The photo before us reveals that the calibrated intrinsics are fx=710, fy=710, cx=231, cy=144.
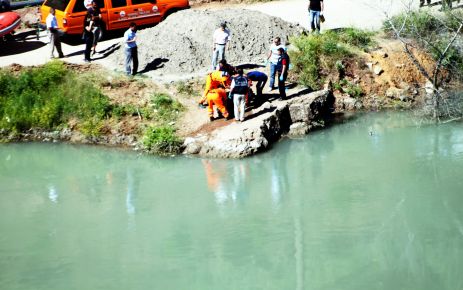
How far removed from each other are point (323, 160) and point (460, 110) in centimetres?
448

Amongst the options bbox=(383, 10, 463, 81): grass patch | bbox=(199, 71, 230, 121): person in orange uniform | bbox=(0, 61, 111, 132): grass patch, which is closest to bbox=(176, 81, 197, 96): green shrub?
bbox=(199, 71, 230, 121): person in orange uniform

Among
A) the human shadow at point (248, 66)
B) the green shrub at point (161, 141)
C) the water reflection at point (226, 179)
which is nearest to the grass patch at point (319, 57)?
the human shadow at point (248, 66)

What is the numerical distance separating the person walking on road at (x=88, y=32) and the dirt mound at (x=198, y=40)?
35.5 inches

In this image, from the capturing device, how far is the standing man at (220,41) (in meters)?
19.5

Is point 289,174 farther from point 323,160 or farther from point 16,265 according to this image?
point 16,265

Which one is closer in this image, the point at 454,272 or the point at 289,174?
the point at 454,272

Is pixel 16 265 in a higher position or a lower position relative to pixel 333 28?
lower

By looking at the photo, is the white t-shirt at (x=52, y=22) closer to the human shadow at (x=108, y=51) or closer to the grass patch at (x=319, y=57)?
the human shadow at (x=108, y=51)

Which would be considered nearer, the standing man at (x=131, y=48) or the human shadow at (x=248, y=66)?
the standing man at (x=131, y=48)

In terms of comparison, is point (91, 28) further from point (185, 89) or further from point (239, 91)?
point (239, 91)

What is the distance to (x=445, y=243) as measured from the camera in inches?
548

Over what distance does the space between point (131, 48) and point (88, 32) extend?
4.36ft

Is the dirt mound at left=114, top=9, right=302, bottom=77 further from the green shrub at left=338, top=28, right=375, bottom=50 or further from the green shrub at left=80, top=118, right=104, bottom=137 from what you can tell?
the green shrub at left=80, top=118, right=104, bottom=137

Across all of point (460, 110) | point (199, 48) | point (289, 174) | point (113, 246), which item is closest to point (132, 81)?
point (199, 48)
